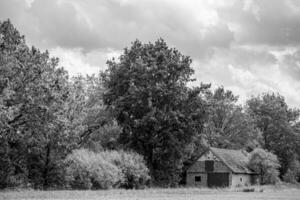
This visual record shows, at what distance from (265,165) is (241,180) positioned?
17.3ft

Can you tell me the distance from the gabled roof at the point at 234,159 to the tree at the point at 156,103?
15.8 meters

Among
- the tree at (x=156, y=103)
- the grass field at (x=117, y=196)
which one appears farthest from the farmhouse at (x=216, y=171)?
the grass field at (x=117, y=196)

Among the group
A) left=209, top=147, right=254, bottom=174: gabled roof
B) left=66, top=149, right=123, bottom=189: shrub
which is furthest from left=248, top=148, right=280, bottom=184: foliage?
left=66, top=149, right=123, bottom=189: shrub

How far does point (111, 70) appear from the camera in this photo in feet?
212

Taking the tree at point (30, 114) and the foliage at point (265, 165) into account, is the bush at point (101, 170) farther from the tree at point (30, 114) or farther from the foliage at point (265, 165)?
the foliage at point (265, 165)

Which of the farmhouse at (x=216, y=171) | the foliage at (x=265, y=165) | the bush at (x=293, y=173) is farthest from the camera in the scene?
the bush at (x=293, y=173)

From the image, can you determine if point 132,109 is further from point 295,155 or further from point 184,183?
point 295,155

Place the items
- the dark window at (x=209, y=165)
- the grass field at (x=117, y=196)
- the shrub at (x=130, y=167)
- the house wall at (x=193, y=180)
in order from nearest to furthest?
the grass field at (x=117, y=196)
the shrub at (x=130, y=167)
the dark window at (x=209, y=165)
the house wall at (x=193, y=180)

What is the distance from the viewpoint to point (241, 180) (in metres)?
80.2

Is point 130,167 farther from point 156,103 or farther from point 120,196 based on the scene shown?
point 120,196

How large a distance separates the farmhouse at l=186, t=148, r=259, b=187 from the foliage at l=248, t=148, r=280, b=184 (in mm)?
2122

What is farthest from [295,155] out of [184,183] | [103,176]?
[103,176]

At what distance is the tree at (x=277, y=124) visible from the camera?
105 metres

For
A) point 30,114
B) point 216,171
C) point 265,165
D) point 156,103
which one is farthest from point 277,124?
point 30,114
